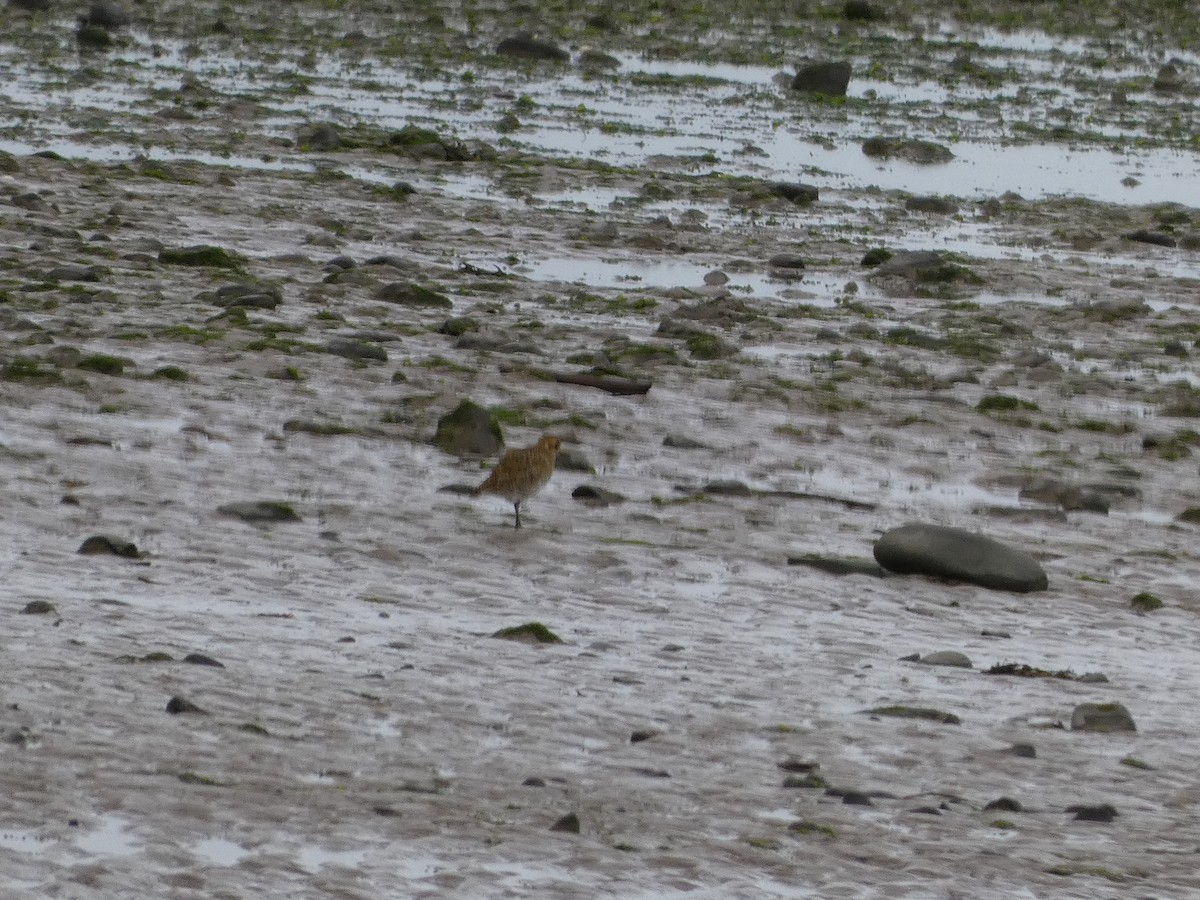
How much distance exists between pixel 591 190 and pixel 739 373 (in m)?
8.18

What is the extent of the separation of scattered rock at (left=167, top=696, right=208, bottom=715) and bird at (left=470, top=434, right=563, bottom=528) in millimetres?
2849

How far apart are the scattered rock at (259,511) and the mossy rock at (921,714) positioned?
2.96m

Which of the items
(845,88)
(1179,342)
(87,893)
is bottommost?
(87,893)

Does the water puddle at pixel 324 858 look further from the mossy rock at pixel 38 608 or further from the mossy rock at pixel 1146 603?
the mossy rock at pixel 1146 603

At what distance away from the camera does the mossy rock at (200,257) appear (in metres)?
15.3

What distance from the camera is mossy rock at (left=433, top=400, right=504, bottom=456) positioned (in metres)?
10.7

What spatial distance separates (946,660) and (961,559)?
1.17m

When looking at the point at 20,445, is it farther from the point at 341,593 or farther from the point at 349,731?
the point at 349,731

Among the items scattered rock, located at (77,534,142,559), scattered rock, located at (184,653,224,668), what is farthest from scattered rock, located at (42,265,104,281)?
scattered rock, located at (184,653,224,668)

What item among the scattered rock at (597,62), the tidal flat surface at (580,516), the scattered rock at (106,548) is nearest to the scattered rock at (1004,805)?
the tidal flat surface at (580,516)

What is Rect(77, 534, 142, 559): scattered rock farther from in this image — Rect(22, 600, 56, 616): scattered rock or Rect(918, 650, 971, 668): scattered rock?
Rect(918, 650, 971, 668): scattered rock

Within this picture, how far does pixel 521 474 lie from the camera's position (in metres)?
9.24

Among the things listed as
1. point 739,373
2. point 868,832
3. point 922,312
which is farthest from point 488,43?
point 868,832

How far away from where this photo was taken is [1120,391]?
13250mm
